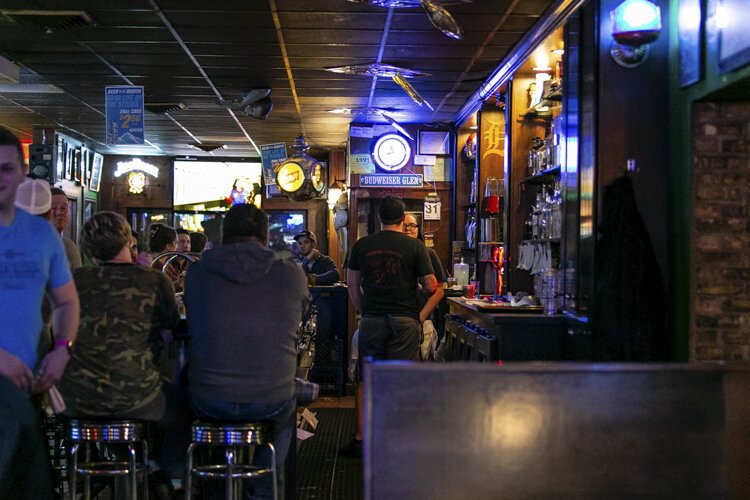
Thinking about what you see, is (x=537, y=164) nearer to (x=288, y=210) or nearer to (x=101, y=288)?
(x=101, y=288)

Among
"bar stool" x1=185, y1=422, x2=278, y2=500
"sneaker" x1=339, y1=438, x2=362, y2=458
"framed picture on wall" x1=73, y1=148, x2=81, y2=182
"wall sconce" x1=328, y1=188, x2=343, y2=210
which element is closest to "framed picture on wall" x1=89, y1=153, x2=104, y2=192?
"framed picture on wall" x1=73, y1=148, x2=81, y2=182

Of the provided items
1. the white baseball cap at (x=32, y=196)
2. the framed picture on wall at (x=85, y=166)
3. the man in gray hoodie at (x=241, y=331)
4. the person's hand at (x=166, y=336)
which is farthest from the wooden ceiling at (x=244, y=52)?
the framed picture on wall at (x=85, y=166)

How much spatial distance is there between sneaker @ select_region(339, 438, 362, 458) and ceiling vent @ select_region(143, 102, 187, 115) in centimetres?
565

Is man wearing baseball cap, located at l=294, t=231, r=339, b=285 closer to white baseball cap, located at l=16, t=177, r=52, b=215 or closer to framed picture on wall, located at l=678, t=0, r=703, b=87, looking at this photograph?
framed picture on wall, located at l=678, t=0, r=703, b=87

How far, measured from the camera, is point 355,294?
5961 millimetres

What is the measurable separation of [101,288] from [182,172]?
14.3 metres

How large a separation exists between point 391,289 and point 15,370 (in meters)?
3.03

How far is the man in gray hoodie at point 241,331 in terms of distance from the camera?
363 cm

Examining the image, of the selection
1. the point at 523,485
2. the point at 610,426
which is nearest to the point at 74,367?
the point at 523,485

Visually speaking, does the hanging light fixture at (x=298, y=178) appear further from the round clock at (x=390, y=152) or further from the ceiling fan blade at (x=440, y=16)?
the ceiling fan blade at (x=440, y=16)

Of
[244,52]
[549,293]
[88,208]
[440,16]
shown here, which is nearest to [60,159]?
[88,208]

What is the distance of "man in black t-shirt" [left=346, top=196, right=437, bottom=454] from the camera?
573cm

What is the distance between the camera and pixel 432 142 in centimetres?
1156

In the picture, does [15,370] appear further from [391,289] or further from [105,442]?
[391,289]
